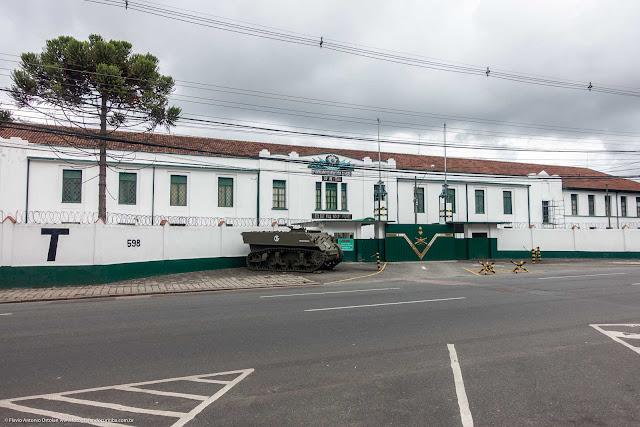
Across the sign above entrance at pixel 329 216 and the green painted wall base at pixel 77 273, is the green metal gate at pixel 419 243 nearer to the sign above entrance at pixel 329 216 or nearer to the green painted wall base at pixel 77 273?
the sign above entrance at pixel 329 216

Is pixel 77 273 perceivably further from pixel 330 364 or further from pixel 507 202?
pixel 507 202

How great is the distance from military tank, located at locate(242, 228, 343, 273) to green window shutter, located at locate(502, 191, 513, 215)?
20687 millimetres

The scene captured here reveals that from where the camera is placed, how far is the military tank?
19219 mm

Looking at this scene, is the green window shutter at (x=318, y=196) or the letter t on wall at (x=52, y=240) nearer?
the letter t on wall at (x=52, y=240)

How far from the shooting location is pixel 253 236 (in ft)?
65.7

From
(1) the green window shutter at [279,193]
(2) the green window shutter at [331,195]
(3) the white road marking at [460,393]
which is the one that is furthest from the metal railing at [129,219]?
(3) the white road marking at [460,393]

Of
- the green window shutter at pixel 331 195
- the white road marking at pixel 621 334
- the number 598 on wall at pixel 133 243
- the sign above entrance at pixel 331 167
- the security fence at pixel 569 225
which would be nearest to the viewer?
the white road marking at pixel 621 334

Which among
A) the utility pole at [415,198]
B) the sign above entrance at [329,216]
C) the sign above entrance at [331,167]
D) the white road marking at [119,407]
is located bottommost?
the white road marking at [119,407]

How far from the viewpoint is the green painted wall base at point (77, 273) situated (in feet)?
44.8

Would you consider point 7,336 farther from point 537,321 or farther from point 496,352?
point 537,321

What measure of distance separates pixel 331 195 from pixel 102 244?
1688cm

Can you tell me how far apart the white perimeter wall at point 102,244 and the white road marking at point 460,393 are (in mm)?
13481

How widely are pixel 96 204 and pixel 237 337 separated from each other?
21.7m

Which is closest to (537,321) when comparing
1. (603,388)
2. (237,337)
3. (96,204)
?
(603,388)
